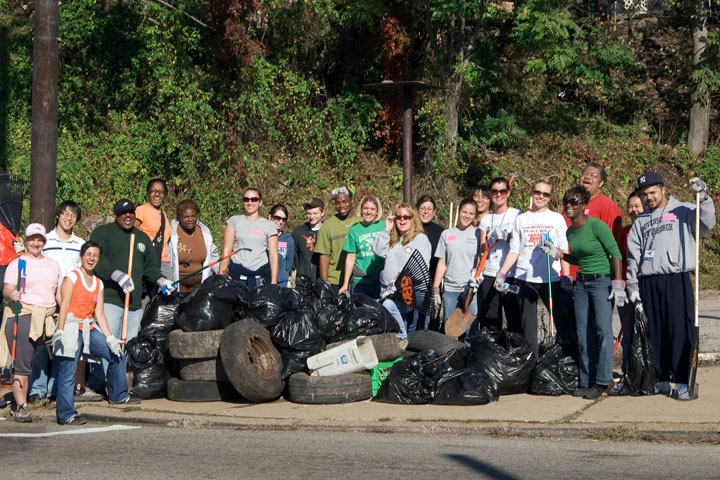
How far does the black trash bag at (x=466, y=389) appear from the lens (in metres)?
8.02

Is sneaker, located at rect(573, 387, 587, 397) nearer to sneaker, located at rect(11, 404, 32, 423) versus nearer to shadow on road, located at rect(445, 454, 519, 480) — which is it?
shadow on road, located at rect(445, 454, 519, 480)

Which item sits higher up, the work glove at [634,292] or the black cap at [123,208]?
Answer: the black cap at [123,208]

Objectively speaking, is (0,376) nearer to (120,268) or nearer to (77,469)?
(120,268)

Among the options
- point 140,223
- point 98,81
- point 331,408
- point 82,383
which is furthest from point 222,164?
point 331,408

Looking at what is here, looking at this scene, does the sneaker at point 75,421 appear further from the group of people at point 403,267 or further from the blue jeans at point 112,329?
the blue jeans at point 112,329

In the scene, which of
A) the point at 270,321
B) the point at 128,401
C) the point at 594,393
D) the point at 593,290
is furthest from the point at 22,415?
the point at 593,290

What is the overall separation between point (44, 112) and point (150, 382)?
148 inches

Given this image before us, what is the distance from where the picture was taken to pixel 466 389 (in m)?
8.05

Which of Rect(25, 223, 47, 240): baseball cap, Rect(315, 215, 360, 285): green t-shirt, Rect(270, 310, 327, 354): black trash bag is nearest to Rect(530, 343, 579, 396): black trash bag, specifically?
Rect(270, 310, 327, 354): black trash bag

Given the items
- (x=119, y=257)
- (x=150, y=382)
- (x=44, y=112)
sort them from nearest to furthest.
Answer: (x=150, y=382) < (x=119, y=257) < (x=44, y=112)

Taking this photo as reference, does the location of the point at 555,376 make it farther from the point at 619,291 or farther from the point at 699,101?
the point at 699,101

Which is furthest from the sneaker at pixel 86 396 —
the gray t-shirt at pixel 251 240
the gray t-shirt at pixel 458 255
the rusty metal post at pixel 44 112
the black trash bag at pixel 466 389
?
the gray t-shirt at pixel 458 255

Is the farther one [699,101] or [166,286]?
[699,101]

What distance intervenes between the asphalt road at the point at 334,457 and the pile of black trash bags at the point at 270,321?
155 cm
